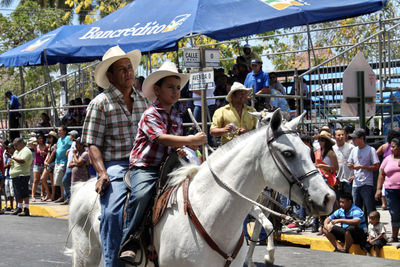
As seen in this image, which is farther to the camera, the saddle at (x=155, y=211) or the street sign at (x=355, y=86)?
the street sign at (x=355, y=86)

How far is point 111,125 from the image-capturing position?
17.7ft

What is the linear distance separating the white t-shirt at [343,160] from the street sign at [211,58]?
355 cm

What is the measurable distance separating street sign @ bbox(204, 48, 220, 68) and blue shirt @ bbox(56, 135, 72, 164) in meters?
7.76

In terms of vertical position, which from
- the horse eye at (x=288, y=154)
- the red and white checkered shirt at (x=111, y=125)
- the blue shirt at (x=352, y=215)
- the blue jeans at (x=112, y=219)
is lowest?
the blue shirt at (x=352, y=215)

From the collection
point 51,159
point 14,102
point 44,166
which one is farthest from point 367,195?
point 14,102

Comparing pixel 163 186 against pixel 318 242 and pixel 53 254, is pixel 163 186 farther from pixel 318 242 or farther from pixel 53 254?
pixel 318 242

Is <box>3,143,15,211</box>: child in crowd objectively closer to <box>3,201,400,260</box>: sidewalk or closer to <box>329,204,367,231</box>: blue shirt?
<box>3,201,400,260</box>: sidewalk

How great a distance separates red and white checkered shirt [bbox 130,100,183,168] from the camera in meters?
4.94

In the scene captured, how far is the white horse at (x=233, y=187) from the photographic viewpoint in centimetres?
434

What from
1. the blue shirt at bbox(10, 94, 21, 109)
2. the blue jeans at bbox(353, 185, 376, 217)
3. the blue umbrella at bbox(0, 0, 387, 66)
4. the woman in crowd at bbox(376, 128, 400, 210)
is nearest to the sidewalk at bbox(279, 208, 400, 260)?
the blue jeans at bbox(353, 185, 376, 217)

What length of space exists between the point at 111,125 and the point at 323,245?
266 inches

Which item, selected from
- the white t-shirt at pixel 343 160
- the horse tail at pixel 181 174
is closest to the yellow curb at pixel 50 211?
the white t-shirt at pixel 343 160

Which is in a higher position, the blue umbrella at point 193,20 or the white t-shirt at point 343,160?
the blue umbrella at point 193,20

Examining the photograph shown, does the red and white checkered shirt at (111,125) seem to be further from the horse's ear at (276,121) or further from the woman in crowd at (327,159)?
the woman in crowd at (327,159)
